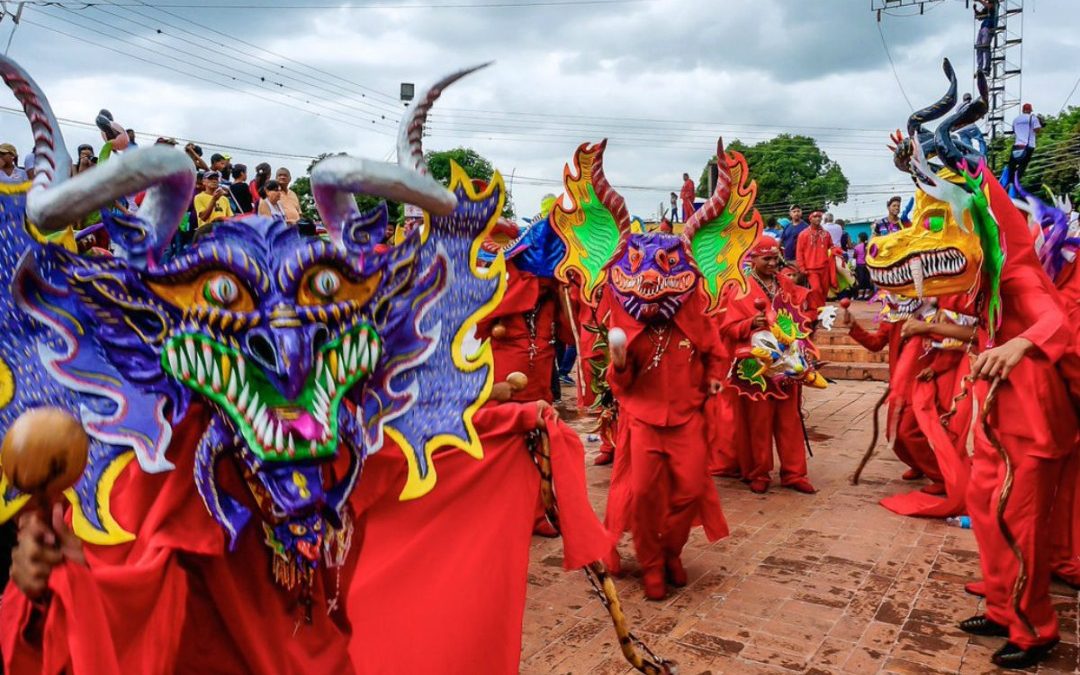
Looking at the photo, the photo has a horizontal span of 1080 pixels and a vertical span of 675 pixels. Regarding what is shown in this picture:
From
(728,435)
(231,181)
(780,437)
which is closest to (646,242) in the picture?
(780,437)

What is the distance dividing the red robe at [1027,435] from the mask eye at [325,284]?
3.09 m

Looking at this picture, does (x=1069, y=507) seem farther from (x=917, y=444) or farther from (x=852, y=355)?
(x=852, y=355)

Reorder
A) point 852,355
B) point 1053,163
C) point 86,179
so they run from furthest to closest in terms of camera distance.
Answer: point 1053,163
point 852,355
point 86,179

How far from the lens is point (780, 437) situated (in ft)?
23.5

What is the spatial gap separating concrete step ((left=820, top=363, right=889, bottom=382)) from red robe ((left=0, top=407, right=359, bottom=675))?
1163cm

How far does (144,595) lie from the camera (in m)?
1.91

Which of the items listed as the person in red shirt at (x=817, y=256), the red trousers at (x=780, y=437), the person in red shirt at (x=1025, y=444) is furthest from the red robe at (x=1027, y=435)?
the person in red shirt at (x=817, y=256)

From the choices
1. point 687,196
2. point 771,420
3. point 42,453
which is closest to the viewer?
point 42,453

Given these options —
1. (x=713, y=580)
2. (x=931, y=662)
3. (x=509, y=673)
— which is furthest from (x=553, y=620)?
(x=931, y=662)

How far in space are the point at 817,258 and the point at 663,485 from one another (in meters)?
8.83

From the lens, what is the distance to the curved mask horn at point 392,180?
83.4 inches

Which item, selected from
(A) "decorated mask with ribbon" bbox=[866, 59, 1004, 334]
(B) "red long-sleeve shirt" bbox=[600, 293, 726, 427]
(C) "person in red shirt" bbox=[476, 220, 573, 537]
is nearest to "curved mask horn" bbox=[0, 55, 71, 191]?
(B) "red long-sleeve shirt" bbox=[600, 293, 726, 427]

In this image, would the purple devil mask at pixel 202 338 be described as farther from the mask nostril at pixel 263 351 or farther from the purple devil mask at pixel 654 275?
the purple devil mask at pixel 654 275

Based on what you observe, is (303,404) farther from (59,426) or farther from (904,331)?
(904,331)
